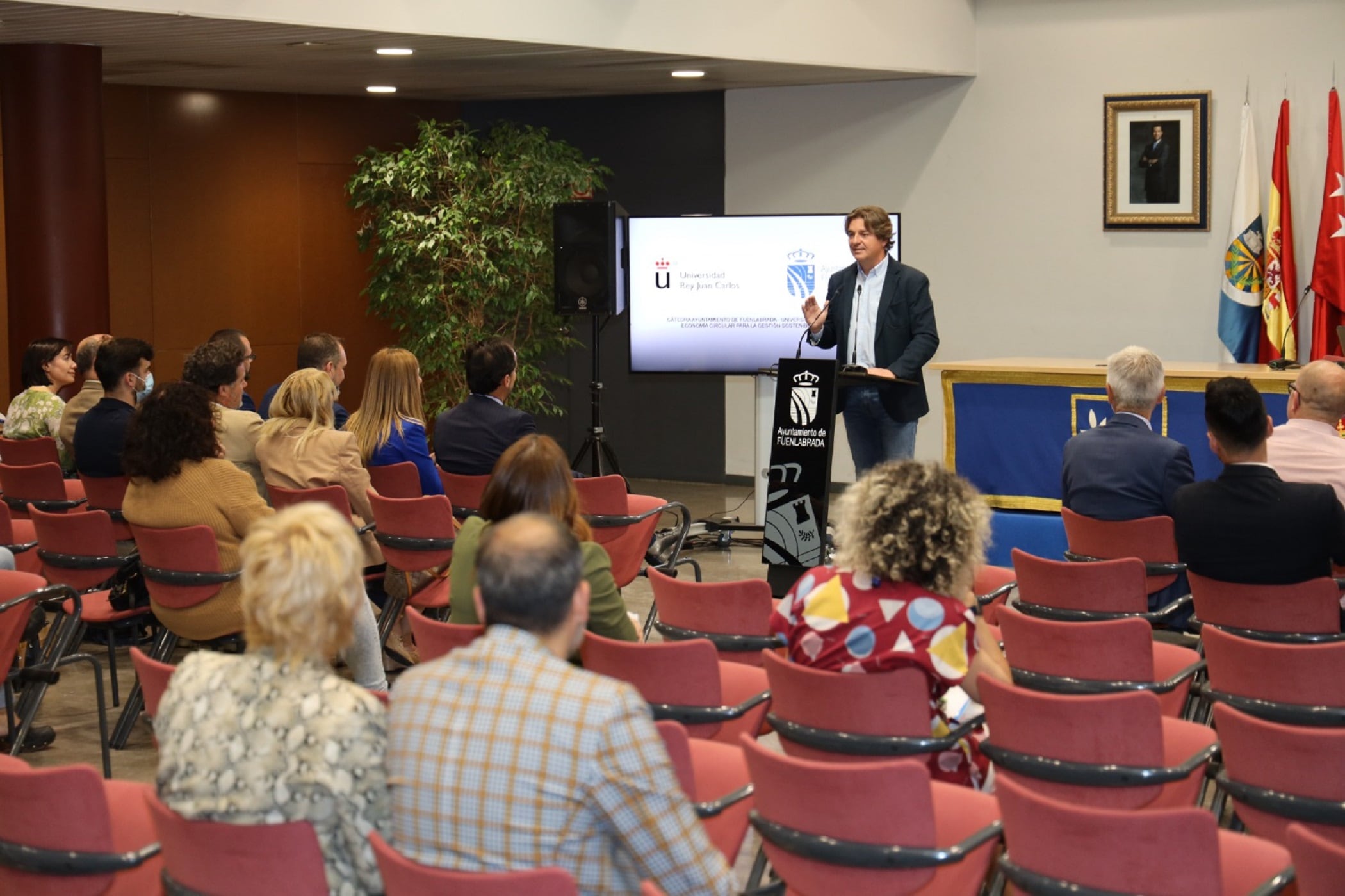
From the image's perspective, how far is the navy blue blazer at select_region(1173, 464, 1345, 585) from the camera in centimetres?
412

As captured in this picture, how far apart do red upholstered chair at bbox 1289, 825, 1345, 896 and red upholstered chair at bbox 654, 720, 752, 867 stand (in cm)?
98

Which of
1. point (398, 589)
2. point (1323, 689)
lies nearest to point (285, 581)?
point (1323, 689)

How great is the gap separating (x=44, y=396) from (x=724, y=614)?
4377 mm

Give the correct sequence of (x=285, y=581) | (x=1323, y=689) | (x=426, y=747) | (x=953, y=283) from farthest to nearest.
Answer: (x=953, y=283) → (x=1323, y=689) → (x=285, y=581) → (x=426, y=747)

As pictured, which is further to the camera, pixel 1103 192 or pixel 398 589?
pixel 1103 192

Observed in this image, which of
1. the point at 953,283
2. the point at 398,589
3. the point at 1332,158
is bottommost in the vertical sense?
the point at 398,589

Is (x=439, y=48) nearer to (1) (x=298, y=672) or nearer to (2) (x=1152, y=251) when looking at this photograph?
(2) (x=1152, y=251)

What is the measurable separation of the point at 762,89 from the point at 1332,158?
3941 millimetres

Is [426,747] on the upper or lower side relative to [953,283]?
lower

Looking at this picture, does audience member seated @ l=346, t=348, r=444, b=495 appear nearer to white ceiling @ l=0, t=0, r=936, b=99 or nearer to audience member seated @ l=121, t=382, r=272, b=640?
audience member seated @ l=121, t=382, r=272, b=640

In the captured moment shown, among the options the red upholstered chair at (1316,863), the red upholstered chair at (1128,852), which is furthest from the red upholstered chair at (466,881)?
the red upholstered chair at (1316,863)

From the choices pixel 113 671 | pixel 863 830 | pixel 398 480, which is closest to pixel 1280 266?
pixel 398 480

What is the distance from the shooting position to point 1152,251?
9.52m

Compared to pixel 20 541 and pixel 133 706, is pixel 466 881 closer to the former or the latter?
pixel 133 706
